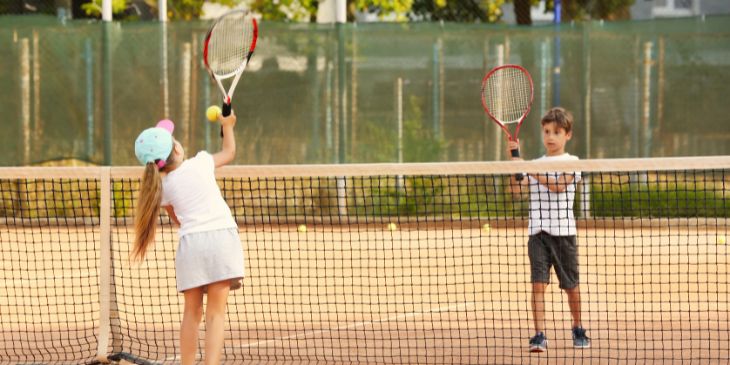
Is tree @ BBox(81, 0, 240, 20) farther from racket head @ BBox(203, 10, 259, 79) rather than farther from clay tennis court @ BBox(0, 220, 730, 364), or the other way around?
racket head @ BBox(203, 10, 259, 79)

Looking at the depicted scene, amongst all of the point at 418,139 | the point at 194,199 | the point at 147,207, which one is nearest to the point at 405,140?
the point at 418,139

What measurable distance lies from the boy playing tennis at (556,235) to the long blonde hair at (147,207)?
1848 millimetres

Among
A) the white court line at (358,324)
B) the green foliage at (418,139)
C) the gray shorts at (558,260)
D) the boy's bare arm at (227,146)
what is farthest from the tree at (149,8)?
the boy's bare arm at (227,146)

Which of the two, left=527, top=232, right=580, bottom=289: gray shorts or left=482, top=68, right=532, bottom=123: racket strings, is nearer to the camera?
left=527, top=232, right=580, bottom=289: gray shorts

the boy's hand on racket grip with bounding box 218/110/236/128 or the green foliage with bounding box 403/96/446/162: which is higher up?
the boy's hand on racket grip with bounding box 218/110/236/128

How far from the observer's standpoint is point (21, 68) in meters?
13.1

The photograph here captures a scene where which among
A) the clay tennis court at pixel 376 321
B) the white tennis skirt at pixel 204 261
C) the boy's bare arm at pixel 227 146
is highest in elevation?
the boy's bare arm at pixel 227 146

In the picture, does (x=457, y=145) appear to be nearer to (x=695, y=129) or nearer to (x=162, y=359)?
(x=695, y=129)

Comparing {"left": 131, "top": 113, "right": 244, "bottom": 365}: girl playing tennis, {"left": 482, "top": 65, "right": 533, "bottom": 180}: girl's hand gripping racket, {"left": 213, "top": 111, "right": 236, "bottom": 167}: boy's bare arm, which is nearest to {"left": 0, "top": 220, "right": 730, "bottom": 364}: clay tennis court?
{"left": 131, "top": 113, "right": 244, "bottom": 365}: girl playing tennis

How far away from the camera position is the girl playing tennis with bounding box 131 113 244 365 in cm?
485

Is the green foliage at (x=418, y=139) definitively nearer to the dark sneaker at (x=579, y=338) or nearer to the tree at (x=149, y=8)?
the tree at (x=149, y=8)

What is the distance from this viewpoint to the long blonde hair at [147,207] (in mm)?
4812

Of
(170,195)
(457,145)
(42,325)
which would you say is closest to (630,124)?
(457,145)

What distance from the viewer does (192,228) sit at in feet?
16.1
